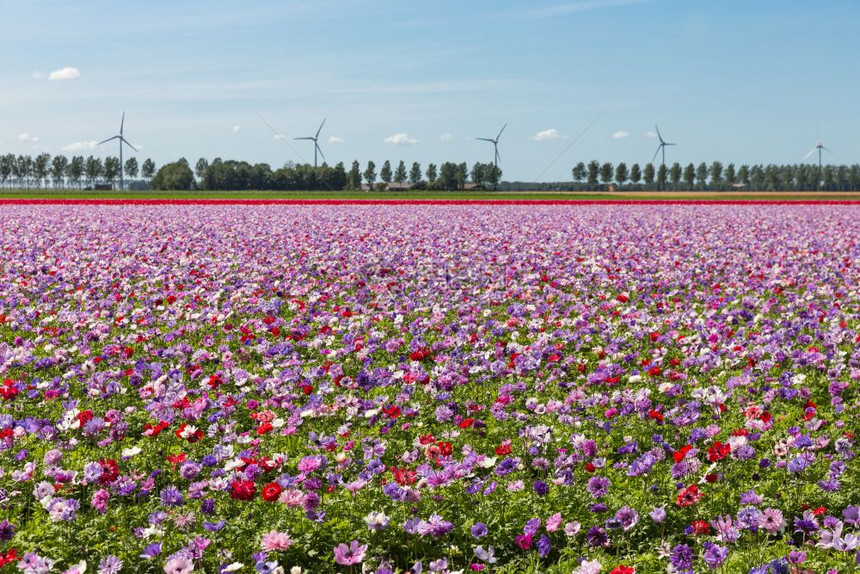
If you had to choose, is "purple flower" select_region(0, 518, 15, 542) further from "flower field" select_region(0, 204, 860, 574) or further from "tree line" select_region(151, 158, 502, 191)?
"tree line" select_region(151, 158, 502, 191)

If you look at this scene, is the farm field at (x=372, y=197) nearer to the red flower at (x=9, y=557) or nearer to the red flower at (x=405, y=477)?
the red flower at (x=405, y=477)

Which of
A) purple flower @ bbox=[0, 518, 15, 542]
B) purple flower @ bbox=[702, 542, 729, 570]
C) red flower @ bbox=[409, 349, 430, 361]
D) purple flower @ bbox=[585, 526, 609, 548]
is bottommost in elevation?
purple flower @ bbox=[585, 526, 609, 548]

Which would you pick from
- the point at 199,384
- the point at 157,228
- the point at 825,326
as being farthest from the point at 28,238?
the point at 825,326

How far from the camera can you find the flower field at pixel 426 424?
3795 mm

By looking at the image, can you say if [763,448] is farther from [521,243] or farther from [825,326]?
[521,243]

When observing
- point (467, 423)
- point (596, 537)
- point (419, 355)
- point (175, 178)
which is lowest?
point (596, 537)

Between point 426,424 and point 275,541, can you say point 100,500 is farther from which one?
point 426,424

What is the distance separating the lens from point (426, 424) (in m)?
5.73

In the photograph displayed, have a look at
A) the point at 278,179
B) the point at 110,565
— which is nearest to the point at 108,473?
the point at 110,565

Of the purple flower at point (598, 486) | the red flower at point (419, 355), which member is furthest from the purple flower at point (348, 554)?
the red flower at point (419, 355)

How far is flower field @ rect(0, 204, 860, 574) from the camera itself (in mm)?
3795

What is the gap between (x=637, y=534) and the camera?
4.02 metres

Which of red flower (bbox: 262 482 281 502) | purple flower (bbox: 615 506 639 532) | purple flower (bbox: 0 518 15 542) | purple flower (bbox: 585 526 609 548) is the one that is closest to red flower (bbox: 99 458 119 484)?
purple flower (bbox: 0 518 15 542)

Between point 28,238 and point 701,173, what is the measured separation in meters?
196
